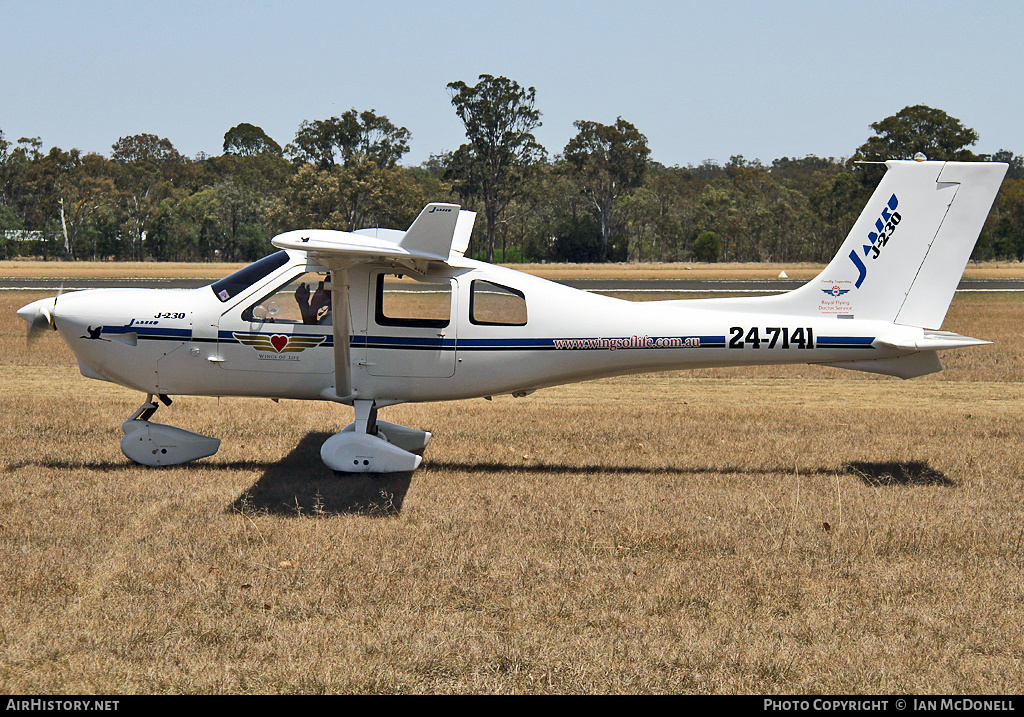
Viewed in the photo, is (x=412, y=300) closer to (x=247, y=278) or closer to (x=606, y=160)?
(x=247, y=278)

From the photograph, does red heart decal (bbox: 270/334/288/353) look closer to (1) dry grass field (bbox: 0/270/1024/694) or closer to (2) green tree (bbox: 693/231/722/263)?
(1) dry grass field (bbox: 0/270/1024/694)

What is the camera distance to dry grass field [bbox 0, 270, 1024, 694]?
16.9 ft

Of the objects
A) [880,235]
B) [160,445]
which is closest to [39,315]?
[160,445]

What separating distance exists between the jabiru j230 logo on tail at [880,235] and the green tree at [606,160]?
8204 centimetres

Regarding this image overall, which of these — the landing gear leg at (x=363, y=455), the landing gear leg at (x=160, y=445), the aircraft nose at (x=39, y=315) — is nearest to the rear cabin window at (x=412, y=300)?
the landing gear leg at (x=363, y=455)

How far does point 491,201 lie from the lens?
84375 millimetres

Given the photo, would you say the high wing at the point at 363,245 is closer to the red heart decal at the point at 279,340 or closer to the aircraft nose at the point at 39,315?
the red heart decal at the point at 279,340

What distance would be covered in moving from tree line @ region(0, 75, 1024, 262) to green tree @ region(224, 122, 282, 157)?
26.9 m

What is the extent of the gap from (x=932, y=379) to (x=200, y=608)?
1486cm

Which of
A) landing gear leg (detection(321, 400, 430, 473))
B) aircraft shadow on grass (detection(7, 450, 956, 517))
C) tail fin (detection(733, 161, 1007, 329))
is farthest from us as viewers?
tail fin (detection(733, 161, 1007, 329))

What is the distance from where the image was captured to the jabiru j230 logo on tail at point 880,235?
9.63 metres

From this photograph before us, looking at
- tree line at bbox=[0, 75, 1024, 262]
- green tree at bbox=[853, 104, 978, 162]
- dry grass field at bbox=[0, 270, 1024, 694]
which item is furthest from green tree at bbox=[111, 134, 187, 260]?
dry grass field at bbox=[0, 270, 1024, 694]

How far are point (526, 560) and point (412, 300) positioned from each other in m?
3.76
